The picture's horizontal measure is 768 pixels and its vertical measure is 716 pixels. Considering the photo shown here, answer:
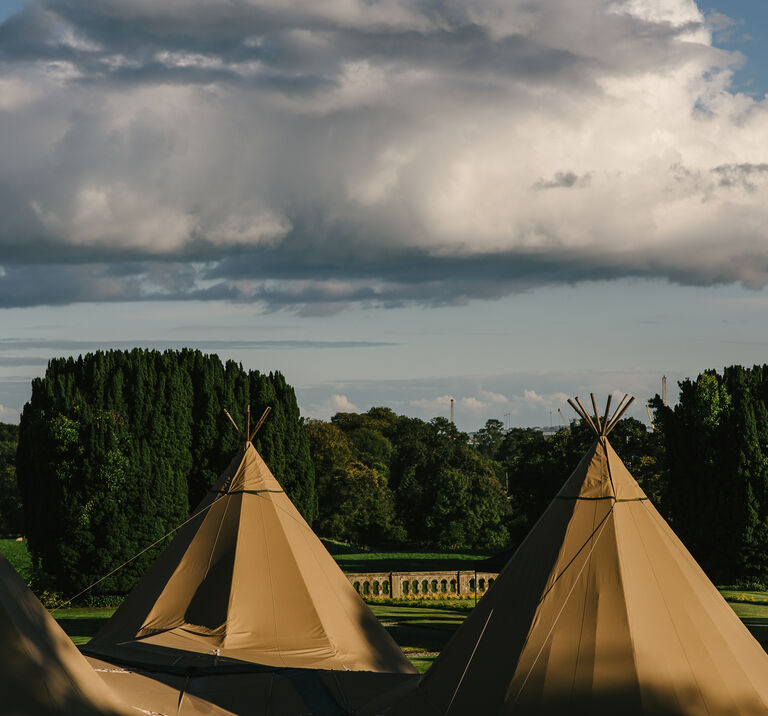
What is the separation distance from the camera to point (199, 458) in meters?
28.6

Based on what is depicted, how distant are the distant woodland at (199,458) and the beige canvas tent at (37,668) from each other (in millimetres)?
19041

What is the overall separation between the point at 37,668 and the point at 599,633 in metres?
5.30

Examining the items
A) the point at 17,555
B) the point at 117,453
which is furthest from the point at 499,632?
the point at 17,555

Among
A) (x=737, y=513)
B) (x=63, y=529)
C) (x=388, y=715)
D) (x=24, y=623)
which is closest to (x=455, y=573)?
(x=737, y=513)

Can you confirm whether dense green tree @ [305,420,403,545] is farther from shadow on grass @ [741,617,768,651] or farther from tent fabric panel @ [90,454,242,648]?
tent fabric panel @ [90,454,242,648]

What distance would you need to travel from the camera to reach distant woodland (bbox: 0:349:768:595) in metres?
26.1

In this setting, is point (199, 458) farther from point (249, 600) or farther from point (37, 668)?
point (37, 668)

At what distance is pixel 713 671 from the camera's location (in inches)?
362

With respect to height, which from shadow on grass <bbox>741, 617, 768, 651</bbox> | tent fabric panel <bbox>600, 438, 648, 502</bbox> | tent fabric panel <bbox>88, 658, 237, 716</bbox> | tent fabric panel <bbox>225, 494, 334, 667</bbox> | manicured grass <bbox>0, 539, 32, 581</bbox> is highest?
tent fabric panel <bbox>600, 438, 648, 502</bbox>

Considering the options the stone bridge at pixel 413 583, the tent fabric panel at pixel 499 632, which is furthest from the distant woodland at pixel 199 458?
the tent fabric panel at pixel 499 632

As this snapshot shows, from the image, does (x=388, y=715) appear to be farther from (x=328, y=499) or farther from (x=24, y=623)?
(x=328, y=499)

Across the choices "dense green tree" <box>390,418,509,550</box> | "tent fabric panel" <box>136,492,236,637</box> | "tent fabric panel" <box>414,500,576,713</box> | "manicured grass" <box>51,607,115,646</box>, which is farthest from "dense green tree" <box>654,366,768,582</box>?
"tent fabric panel" <box>414,500,576,713</box>

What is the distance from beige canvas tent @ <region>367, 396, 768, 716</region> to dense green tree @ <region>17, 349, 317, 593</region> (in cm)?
1725

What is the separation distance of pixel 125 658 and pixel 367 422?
60056 mm
